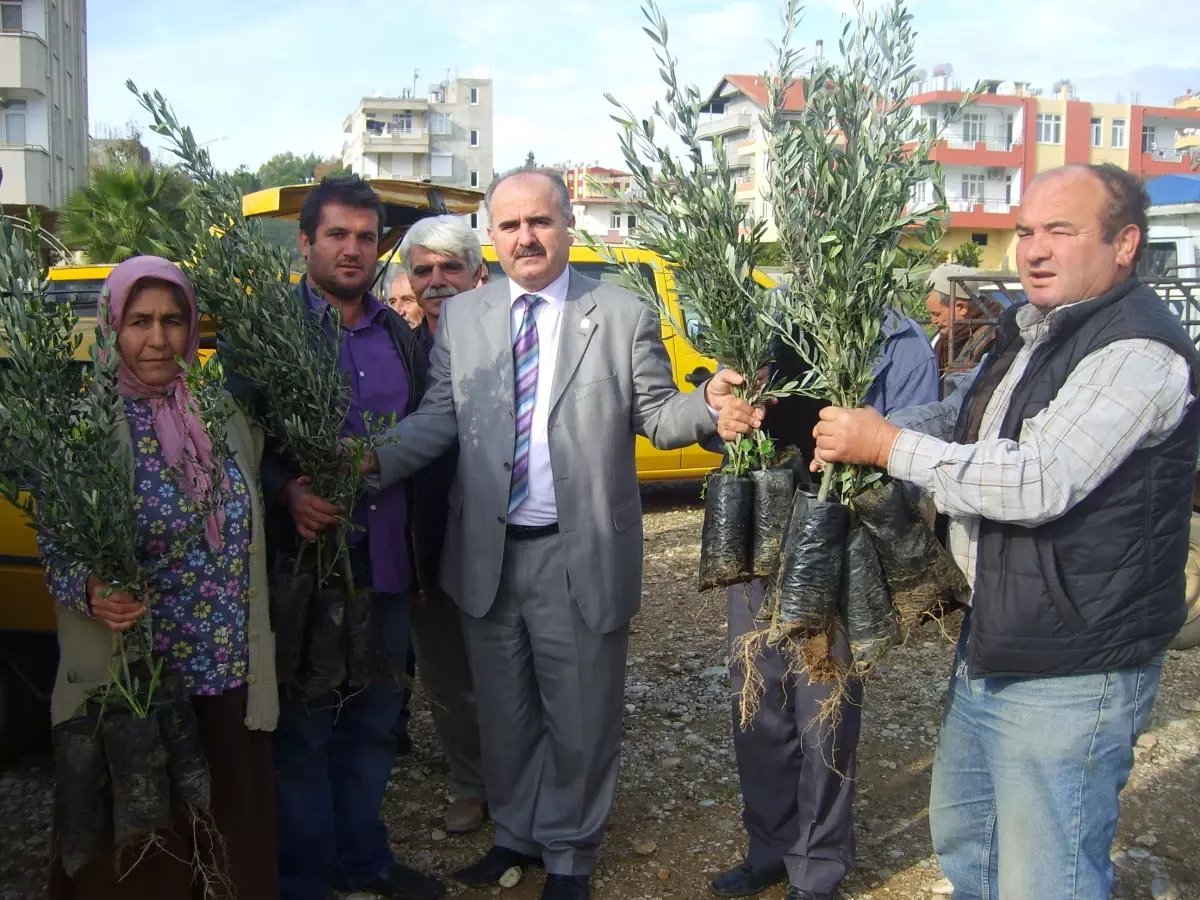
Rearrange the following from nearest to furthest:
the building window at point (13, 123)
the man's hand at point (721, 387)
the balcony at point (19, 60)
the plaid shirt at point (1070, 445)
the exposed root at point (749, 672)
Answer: the plaid shirt at point (1070, 445) → the man's hand at point (721, 387) → the exposed root at point (749, 672) → the balcony at point (19, 60) → the building window at point (13, 123)

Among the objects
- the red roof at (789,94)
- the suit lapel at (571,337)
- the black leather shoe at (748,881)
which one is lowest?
the black leather shoe at (748,881)

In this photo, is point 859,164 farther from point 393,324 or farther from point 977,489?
point 393,324

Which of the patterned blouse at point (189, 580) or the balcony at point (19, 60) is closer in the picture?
the patterned blouse at point (189, 580)

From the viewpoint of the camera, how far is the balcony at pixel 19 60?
86.9 feet

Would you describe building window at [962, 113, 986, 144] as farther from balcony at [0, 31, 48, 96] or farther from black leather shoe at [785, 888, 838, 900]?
black leather shoe at [785, 888, 838, 900]

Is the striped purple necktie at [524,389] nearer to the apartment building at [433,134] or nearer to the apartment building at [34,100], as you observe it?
the apartment building at [34,100]

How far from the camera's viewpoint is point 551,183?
3.13 metres

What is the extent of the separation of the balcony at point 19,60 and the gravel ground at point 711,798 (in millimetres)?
27993

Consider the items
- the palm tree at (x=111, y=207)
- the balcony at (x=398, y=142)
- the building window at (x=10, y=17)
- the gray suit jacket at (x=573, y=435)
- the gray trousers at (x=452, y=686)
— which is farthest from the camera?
the balcony at (x=398, y=142)

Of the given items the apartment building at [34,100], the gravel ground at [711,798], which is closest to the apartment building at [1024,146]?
the apartment building at [34,100]

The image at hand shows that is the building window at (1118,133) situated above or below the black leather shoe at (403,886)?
above

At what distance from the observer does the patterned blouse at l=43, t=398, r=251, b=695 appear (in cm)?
251

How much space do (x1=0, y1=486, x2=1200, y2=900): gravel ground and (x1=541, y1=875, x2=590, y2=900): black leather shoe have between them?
14 centimetres

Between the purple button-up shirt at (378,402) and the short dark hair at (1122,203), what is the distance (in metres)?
2.01
